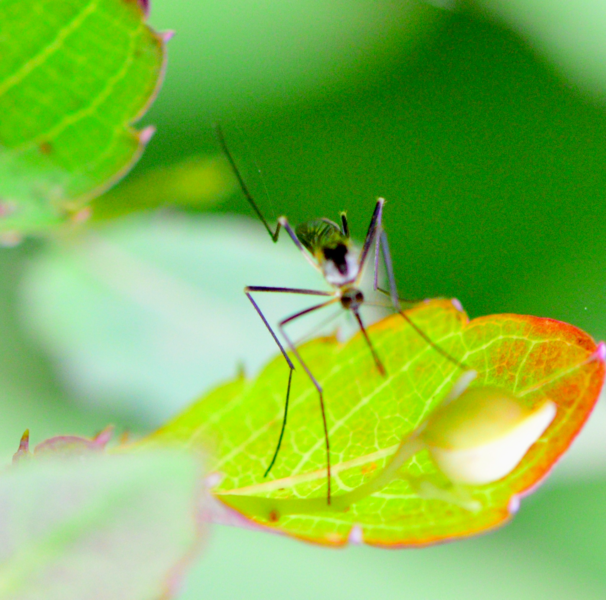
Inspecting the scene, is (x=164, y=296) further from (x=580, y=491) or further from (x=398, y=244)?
(x=580, y=491)

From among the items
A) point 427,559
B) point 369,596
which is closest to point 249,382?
point 369,596

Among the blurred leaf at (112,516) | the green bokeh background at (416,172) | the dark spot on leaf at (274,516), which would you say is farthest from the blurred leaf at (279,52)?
the blurred leaf at (112,516)

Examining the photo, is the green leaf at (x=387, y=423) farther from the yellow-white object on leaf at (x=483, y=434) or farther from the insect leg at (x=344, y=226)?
the insect leg at (x=344, y=226)

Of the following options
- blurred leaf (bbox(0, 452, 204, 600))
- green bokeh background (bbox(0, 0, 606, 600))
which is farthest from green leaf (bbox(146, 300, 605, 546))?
green bokeh background (bbox(0, 0, 606, 600))

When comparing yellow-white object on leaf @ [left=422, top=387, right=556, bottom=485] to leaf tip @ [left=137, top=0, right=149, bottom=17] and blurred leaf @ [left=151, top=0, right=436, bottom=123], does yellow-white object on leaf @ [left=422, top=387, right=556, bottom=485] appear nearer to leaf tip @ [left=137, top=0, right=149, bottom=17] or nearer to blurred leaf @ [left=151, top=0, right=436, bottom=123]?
leaf tip @ [left=137, top=0, right=149, bottom=17]

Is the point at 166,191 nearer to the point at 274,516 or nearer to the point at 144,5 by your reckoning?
the point at 144,5
